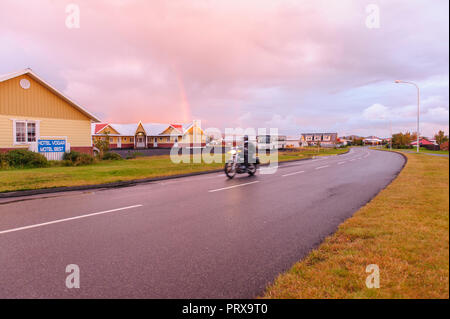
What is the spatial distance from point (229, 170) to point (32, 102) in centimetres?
1637

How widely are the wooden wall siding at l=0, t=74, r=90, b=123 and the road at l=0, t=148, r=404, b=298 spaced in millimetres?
14590

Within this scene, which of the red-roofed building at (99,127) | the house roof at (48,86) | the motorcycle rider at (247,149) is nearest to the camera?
the motorcycle rider at (247,149)

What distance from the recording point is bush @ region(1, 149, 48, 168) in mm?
16484

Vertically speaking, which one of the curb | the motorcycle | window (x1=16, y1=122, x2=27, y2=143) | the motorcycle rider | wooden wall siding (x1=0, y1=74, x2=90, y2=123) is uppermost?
wooden wall siding (x1=0, y1=74, x2=90, y2=123)

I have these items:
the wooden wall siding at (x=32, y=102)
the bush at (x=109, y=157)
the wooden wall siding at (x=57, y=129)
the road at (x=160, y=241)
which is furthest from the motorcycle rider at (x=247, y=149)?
the wooden wall siding at (x=32, y=102)

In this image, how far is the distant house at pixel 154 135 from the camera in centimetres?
5700

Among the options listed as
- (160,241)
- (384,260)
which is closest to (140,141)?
(160,241)

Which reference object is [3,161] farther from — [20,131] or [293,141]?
[293,141]

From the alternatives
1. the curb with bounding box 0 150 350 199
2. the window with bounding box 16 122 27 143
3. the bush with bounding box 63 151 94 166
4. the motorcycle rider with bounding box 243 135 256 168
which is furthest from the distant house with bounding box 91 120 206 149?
the curb with bounding box 0 150 350 199

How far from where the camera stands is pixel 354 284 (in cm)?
300

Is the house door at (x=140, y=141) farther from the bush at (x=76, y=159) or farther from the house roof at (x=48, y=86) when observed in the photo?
the bush at (x=76, y=159)

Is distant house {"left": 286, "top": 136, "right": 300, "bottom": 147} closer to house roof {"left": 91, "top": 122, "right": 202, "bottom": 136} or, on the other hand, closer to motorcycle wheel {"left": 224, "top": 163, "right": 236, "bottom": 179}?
house roof {"left": 91, "top": 122, "right": 202, "bottom": 136}

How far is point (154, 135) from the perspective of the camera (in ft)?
195

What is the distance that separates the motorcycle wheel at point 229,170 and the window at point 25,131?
1559 centimetres
